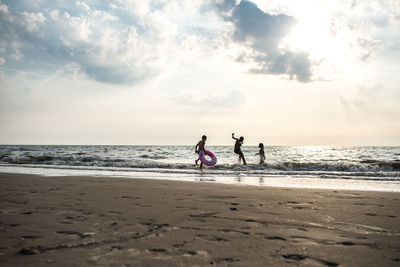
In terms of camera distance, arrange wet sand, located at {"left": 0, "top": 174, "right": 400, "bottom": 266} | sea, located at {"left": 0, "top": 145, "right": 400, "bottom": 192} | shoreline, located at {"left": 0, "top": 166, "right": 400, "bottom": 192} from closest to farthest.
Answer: wet sand, located at {"left": 0, "top": 174, "right": 400, "bottom": 266} → shoreline, located at {"left": 0, "top": 166, "right": 400, "bottom": 192} → sea, located at {"left": 0, "top": 145, "right": 400, "bottom": 192}

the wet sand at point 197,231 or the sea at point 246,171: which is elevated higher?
the wet sand at point 197,231

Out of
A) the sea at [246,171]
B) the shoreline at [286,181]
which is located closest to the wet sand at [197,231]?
the shoreline at [286,181]

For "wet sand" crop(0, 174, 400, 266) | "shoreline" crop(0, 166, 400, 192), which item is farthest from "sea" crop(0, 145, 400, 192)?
"wet sand" crop(0, 174, 400, 266)

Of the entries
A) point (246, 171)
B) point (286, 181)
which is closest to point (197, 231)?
point (286, 181)

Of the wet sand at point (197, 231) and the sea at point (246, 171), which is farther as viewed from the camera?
the sea at point (246, 171)

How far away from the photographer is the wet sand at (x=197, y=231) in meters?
2.50

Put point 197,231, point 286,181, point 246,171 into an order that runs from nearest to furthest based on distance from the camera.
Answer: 1. point 197,231
2. point 286,181
3. point 246,171

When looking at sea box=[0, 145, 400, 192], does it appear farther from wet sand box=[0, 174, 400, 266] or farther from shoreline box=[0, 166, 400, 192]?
wet sand box=[0, 174, 400, 266]

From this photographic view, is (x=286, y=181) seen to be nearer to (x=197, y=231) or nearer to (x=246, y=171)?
(x=246, y=171)

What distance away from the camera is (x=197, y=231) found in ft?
10.8

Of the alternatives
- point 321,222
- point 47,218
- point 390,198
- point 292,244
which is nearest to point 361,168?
point 390,198

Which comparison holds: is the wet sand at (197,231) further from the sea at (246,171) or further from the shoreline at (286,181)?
the sea at (246,171)

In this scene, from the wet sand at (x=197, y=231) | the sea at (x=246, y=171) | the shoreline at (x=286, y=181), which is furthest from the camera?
the sea at (x=246, y=171)

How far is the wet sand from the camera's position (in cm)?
250
